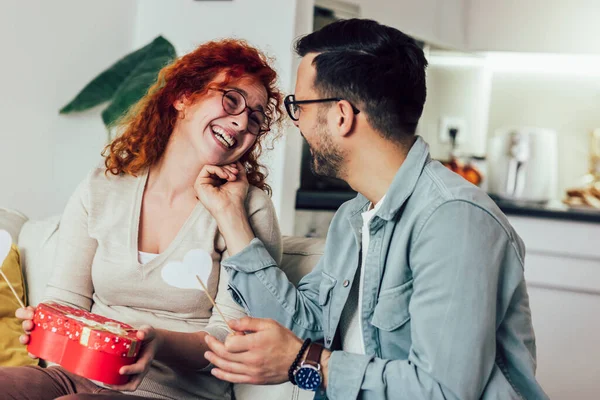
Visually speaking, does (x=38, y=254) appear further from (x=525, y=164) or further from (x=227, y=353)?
(x=525, y=164)

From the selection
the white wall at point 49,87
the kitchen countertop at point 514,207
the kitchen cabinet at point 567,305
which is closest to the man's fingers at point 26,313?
the white wall at point 49,87

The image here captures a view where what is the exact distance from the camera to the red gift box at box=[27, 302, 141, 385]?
131cm

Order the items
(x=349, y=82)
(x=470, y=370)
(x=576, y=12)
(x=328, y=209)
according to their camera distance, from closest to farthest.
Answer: (x=470, y=370) < (x=349, y=82) < (x=328, y=209) < (x=576, y=12)

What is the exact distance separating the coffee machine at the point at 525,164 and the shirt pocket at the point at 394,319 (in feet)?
7.76

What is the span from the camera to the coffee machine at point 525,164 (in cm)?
359

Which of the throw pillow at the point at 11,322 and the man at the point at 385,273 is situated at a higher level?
the man at the point at 385,273

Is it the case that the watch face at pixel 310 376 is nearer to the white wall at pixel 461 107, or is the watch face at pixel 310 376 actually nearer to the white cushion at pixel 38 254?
the white cushion at pixel 38 254

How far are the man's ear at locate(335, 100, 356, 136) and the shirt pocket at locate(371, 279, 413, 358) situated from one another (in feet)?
0.98

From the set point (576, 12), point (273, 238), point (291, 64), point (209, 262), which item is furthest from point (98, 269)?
point (576, 12)

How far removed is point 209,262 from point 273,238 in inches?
6.2

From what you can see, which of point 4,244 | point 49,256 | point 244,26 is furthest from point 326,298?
point 244,26

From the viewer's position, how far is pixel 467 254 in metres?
1.19

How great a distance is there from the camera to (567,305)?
3.17 metres

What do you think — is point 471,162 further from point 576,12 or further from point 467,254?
point 467,254
